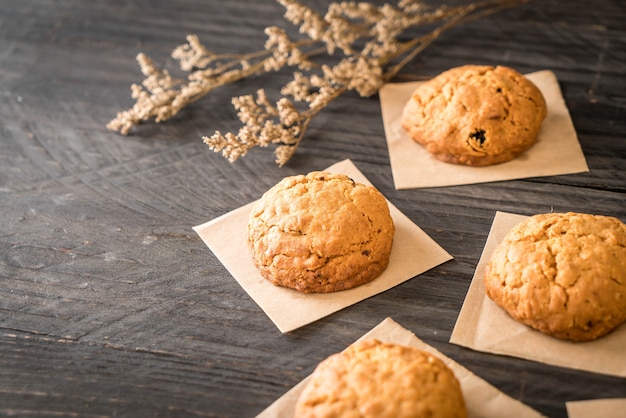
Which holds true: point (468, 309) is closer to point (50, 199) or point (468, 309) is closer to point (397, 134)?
point (397, 134)

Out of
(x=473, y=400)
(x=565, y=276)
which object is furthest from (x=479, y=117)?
(x=473, y=400)

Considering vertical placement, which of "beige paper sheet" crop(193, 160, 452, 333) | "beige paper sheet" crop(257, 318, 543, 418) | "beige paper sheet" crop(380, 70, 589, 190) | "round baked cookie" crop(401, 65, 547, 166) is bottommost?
"beige paper sheet" crop(257, 318, 543, 418)

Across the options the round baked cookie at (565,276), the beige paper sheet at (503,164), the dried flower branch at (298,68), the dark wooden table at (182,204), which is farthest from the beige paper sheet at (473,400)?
the dried flower branch at (298,68)

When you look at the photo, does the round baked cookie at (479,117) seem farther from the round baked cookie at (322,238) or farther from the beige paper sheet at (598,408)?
the beige paper sheet at (598,408)

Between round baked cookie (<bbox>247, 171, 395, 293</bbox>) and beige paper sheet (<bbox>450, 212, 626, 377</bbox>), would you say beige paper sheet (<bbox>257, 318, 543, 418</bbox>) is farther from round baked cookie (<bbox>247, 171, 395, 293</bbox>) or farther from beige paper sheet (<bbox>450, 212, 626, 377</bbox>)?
round baked cookie (<bbox>247, 171, 395, 293</bbox>)

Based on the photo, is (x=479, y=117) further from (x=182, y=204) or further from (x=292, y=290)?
(x=182, y=204)

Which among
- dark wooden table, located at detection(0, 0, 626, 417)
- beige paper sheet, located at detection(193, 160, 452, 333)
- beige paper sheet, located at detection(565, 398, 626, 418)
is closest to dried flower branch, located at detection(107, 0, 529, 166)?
dark wooden table, located at detection(0, 0, 626, 417)
